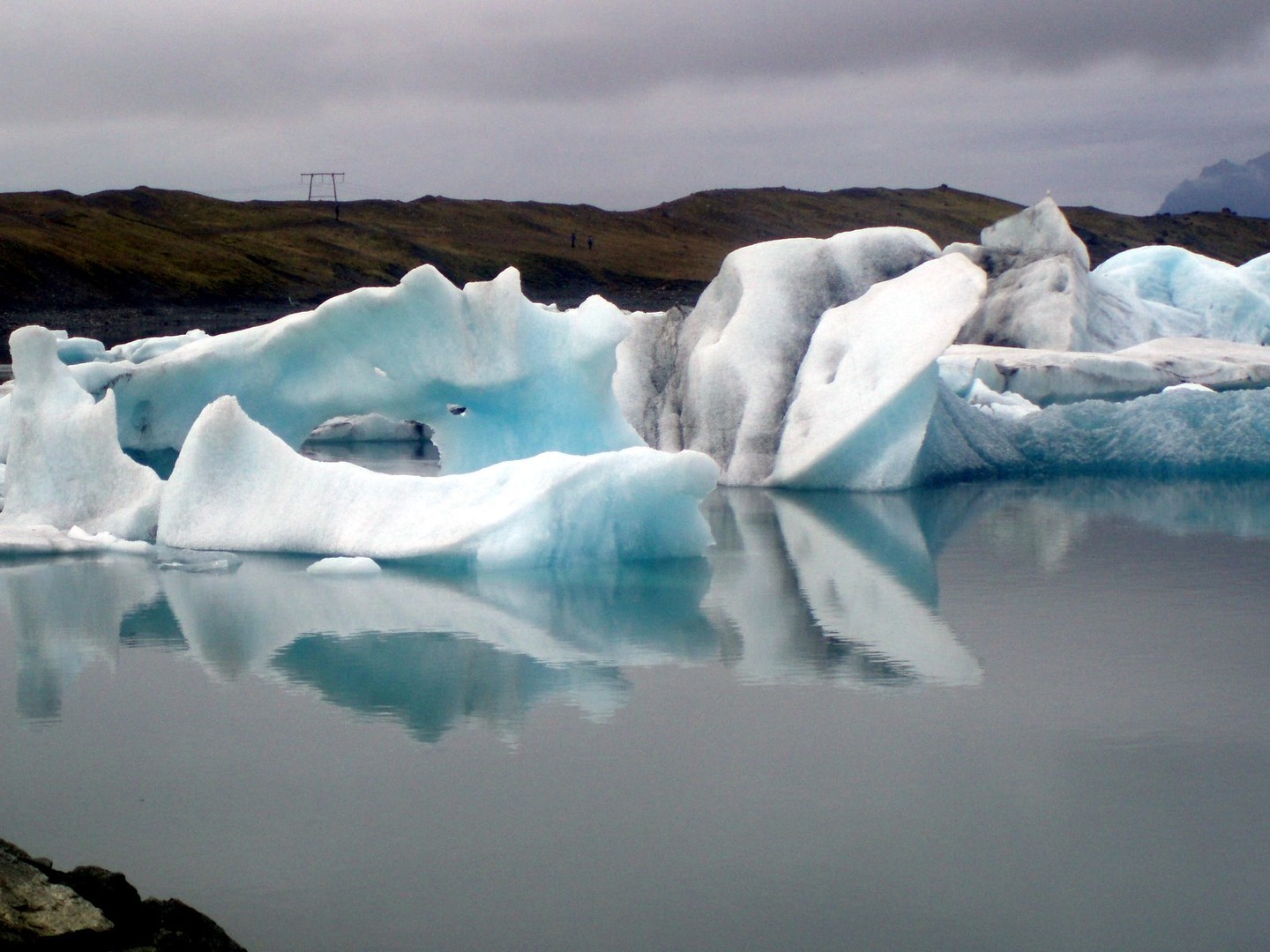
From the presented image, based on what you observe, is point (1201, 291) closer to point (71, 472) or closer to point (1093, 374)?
point (1093, 374)

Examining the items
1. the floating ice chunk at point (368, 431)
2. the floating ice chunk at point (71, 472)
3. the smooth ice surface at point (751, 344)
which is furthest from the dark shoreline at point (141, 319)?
the floating ice chunk at point (71, 472)

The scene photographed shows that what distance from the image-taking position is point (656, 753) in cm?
383

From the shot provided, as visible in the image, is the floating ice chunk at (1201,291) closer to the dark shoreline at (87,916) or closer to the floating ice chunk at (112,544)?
the floating ice chunk at (112,544)

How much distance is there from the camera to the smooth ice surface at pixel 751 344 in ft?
32.1

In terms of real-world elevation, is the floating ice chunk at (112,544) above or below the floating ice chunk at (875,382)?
below

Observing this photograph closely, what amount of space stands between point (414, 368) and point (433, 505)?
249 centimetres

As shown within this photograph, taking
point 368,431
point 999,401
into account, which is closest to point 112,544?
point 368,431

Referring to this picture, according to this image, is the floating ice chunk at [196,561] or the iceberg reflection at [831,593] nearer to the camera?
the iceberg reflection at [831,593]

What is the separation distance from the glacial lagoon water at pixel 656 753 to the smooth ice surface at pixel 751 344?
10.8ft

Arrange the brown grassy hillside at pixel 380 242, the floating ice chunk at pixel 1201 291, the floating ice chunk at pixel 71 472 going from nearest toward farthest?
the floating ice chunk at pixel 71 472
the floating ice chunk at pixel 1201 291
the brown grassy hillside at pixel 380 242

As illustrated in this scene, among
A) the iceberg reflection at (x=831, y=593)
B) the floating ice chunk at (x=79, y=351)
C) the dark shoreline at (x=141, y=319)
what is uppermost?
the floating ice chunk at (x=79, y=351)

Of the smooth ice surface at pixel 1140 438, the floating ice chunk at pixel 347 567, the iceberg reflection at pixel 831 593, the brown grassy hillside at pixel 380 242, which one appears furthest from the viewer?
the brown grassy hillside at pixel 380 242

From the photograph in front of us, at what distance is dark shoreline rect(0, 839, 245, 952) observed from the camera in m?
2.29

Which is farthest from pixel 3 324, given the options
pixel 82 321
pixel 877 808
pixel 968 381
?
pixel 877 808
